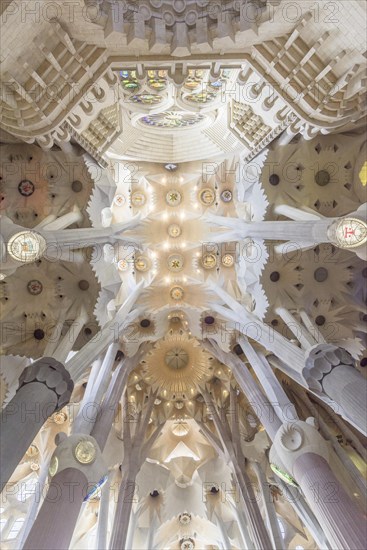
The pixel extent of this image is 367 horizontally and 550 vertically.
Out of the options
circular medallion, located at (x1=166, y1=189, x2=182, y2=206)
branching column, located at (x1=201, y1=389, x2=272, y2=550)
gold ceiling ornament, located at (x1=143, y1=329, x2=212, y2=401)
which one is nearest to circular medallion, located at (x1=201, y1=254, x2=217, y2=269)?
circular medallion, located at (x1=166, y1=189, x2=182, y2=206)

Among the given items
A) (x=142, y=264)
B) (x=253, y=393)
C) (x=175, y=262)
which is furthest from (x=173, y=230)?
(x=253, y=393)

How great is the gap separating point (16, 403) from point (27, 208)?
18.7ft

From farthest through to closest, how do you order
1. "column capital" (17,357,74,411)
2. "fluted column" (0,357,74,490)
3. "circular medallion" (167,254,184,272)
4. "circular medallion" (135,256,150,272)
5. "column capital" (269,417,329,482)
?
"circular medallion" (167,254,184,272) → "circular medallion" (135,256,150,272) → "column capital" (269,417,329,482) → "column capital" (17,357,74,411) → "fluted column" (0,357,74,490)

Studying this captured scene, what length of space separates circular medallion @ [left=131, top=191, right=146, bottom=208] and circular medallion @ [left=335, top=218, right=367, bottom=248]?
1038 cm

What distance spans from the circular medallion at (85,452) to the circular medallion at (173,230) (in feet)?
31.1

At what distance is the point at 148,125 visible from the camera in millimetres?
14477

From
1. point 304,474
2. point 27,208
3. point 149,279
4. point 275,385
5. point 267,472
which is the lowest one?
point 304,474

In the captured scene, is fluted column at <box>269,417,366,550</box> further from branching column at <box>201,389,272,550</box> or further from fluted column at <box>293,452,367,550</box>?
branching column at <box>201,389,272,550</box>

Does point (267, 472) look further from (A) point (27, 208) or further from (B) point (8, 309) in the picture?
(A) point (27, 208)

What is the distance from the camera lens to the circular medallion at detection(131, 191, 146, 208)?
1612 cm

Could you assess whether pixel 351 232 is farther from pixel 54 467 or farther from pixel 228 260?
pixel 228 260

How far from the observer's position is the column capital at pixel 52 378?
7855 mm

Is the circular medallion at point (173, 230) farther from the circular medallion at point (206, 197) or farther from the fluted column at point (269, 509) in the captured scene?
the fluted column at point (269, 509)

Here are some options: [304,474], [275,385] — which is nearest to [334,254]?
[275,385]
